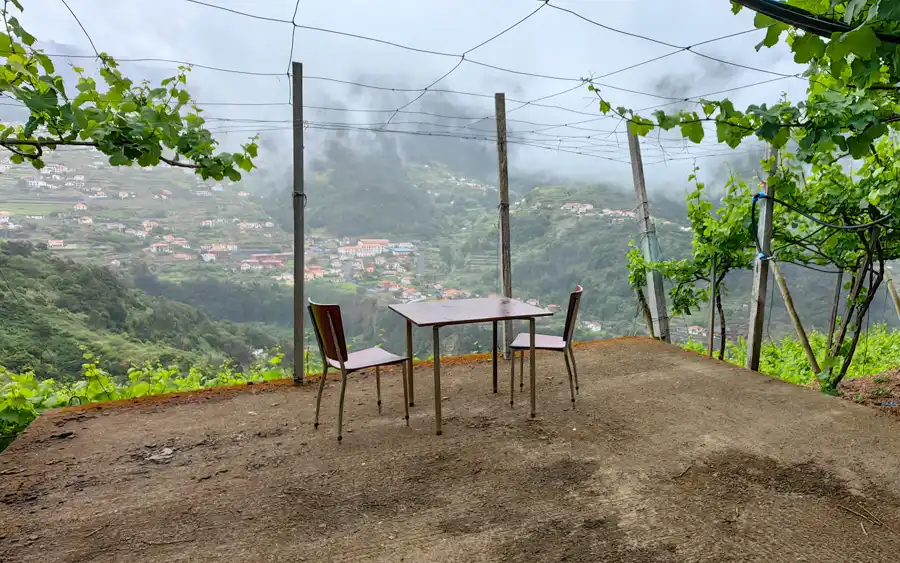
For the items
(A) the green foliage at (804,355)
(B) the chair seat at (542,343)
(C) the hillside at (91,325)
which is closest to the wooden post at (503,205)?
(B) the chair seat at (542,343)

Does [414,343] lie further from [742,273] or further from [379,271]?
[742,273]

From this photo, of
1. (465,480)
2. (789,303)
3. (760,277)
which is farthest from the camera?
(789,303)

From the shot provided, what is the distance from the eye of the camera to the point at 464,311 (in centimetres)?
309

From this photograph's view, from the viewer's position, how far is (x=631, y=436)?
2.76 m

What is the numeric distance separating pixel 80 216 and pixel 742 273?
242 inches

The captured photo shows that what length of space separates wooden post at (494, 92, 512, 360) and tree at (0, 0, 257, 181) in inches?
84.0

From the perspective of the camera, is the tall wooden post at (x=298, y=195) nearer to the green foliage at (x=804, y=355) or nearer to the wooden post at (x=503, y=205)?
the wooden post at (x=503, y=205)

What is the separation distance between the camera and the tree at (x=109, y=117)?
1.75m

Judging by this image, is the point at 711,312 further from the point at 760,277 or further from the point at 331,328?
the point at 331,328

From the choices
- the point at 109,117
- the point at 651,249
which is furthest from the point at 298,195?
the point at 651,249

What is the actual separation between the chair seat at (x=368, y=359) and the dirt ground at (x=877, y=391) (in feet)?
9.75

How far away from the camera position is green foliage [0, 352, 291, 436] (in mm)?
2988

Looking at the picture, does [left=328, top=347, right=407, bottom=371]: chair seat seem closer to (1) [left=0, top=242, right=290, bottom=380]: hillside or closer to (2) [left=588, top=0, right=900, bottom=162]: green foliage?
(1) [left=0, top=242, right=290, bottom=380]: hillside

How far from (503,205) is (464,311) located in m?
1.48
